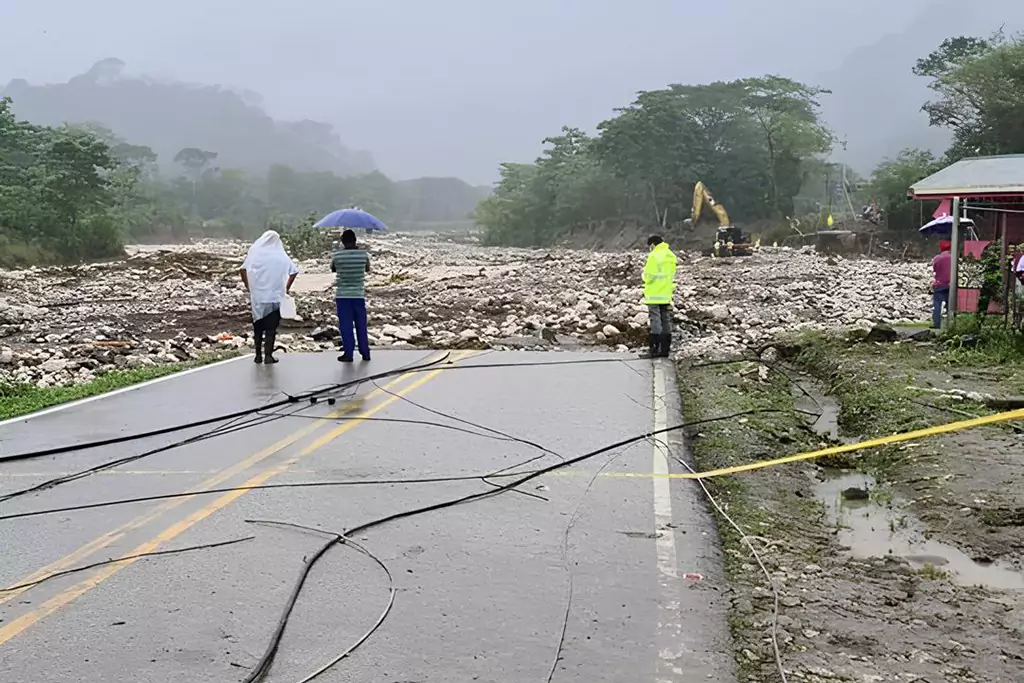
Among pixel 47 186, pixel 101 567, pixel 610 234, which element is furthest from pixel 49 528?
pixel 610 234

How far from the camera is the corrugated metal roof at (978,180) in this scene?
13203 mm

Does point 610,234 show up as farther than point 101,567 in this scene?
Yes

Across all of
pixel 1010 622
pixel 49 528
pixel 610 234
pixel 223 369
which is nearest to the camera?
pixel 1010 622

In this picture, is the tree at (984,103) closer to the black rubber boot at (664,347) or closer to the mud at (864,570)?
the black rubber boot at (664,347)

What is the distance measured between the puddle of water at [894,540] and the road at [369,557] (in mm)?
1016

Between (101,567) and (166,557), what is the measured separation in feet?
1.13

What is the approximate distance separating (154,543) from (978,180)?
11886 mm

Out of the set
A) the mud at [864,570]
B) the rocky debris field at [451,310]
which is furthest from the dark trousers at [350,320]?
the mud at [864,570]

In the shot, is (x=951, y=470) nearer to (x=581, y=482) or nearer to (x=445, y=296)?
(x=581, y=482)

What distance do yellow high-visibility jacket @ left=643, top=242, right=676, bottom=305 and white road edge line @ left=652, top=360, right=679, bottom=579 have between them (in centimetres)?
432

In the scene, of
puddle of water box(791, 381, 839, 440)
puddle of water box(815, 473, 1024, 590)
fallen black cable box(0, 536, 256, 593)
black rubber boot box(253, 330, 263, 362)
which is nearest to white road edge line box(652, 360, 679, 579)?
puddle of water box(815, 473, 1024, 590)

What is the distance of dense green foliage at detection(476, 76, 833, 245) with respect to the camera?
79.6m

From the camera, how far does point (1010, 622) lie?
4949 millimetres

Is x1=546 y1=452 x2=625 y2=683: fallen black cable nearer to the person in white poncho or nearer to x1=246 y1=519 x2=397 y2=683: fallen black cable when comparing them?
x1=246 y1=519 x2=397 y2=683: fallen black cable
